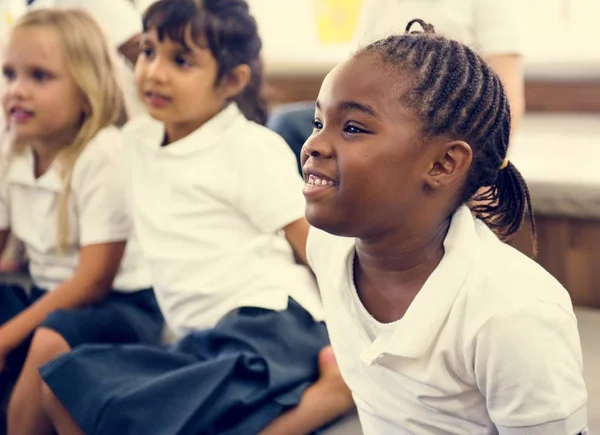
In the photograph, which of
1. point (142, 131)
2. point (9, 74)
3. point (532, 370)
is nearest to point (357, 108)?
point (532, 370)

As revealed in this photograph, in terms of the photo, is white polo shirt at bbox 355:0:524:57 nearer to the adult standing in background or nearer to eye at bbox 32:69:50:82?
the adult standing in background

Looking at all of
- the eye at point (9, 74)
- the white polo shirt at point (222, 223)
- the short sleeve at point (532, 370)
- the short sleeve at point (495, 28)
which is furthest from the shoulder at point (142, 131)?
the short sleeve at point (532, 370)

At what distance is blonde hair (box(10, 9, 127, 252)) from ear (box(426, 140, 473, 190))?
810 mm

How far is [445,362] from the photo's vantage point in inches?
33.3

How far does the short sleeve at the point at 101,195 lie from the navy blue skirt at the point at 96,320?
111mm

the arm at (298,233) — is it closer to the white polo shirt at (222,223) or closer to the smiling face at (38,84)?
the white polo shirt at (222,223)

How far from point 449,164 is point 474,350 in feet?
0.60

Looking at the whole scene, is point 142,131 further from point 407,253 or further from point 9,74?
point 407,253

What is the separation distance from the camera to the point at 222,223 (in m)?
1.29

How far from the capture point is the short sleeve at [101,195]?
1.42m

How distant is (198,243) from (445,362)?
54 centimetres

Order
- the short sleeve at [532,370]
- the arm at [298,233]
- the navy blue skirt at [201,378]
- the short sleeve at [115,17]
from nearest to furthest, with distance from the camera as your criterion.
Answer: the short sleeve at [532,370], the navy blue skirt at [201,378], the arm at [298,233], the short sleeve at [115,17]

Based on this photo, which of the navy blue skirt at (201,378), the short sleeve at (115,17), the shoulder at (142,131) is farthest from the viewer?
the short sleeve at (115,17)

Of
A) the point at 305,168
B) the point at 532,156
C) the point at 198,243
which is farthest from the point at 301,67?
the point at 305,168
